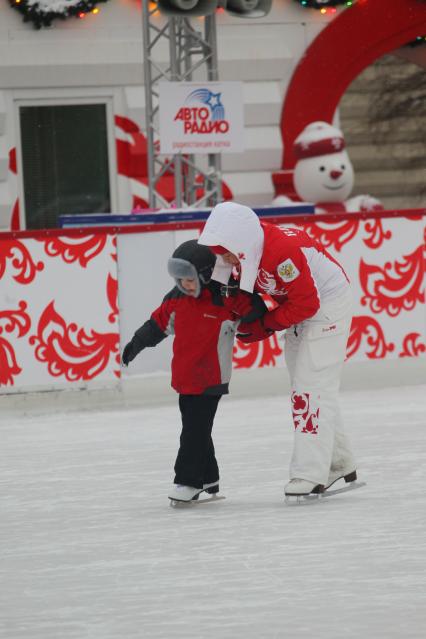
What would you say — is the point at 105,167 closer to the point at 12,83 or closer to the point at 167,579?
the point at 12,83

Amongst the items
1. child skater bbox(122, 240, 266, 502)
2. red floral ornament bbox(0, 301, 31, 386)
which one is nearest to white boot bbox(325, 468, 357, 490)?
child skater bbox(122, 240, 266, 502)

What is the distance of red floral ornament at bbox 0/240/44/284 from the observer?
796 cm

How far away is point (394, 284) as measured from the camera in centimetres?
845

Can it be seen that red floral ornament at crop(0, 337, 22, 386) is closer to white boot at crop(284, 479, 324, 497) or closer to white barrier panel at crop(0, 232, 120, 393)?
white barrier panel at crop(0, 232, 120, 393)

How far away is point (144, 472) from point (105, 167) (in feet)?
27.5

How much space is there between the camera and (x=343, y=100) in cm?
1648

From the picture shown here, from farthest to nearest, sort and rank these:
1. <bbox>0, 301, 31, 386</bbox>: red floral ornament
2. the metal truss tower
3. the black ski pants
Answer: the metal truss tower < <bbox>0, 301, 31, 386</bbox>: red floral ornament < the black ski pants

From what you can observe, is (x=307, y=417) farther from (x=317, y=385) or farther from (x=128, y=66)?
(x=128, y=66)

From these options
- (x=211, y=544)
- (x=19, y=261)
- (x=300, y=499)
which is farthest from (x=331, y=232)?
(x=211, y=544)

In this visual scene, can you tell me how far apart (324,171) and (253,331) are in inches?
331

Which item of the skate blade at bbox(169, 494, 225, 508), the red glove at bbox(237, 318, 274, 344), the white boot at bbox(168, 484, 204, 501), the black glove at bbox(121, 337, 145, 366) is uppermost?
the red glove at bbox(237, 318, 274, 344)

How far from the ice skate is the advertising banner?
5.81 metres

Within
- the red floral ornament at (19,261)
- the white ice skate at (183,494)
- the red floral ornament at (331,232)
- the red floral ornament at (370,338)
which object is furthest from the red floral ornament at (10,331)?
the white ice skate at (183,494)

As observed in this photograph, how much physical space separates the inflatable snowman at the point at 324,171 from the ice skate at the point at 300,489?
27.2 ft
